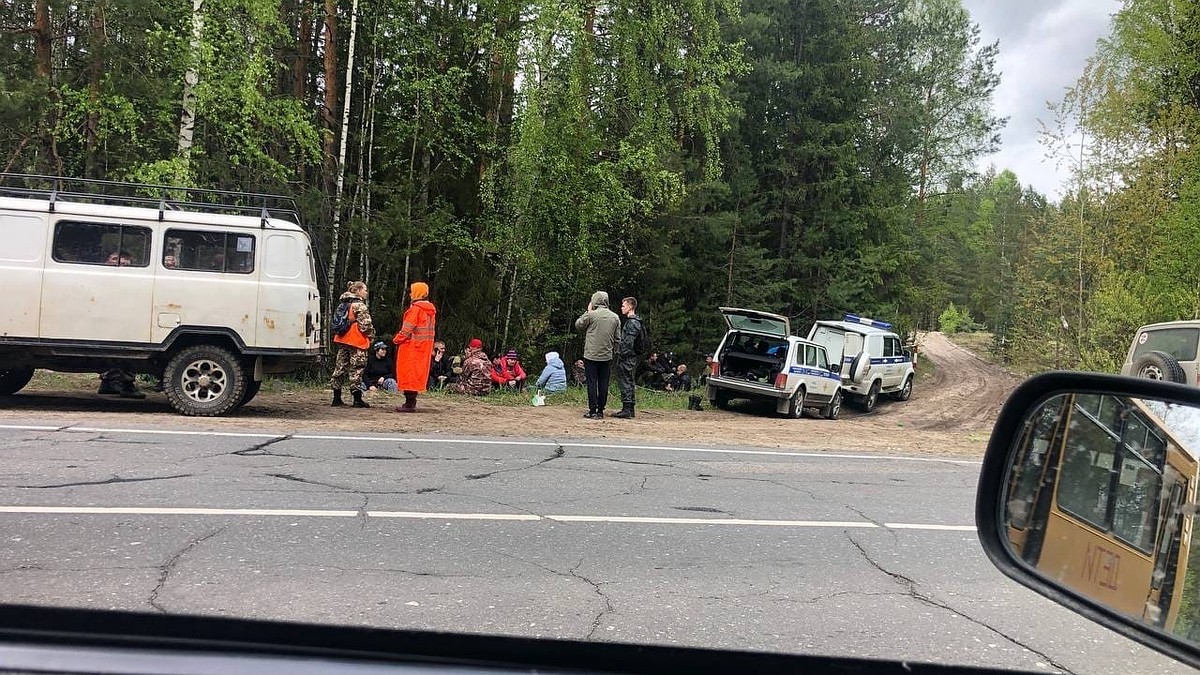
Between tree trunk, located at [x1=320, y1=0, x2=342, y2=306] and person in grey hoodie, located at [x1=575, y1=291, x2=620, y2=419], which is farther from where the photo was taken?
tree trunk, located at [x1=320, y1=0, x2=342, y2=306]

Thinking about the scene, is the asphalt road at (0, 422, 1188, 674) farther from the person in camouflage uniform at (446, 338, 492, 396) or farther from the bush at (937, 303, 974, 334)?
the bush at (937, 303, 974, 334)

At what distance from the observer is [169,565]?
423 cm

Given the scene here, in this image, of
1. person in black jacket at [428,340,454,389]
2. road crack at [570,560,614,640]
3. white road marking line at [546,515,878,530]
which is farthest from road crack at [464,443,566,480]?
person in black jacket at [428,340,454,389]

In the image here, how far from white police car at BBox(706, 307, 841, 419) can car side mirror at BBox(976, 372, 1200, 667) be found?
14180mm

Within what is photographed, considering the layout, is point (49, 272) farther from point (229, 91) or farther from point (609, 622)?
point (609, 622)

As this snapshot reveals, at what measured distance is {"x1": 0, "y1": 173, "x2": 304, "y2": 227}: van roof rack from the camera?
987 centimetres

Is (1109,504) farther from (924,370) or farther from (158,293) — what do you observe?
(924,370)

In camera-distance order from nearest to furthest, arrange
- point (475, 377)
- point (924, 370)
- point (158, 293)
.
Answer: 1. point (158, 293)
2. point (475, 377)
3. point (924, 370)

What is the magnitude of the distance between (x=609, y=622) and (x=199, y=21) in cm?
1423

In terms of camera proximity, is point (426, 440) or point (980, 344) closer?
point (426, 440)

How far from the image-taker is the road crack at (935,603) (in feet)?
12.0

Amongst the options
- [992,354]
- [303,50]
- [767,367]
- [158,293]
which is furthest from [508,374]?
[992,354]

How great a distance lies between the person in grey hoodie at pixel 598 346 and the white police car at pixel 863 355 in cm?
878

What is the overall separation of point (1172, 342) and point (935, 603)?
9899 mm
